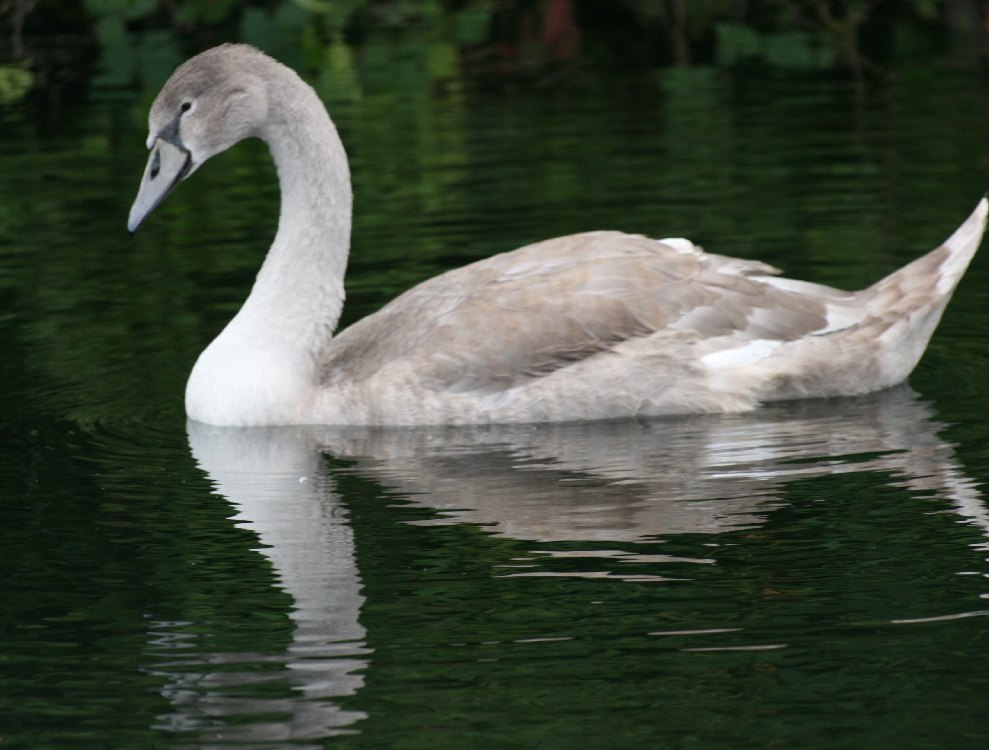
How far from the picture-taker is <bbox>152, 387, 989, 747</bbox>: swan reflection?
5.92m

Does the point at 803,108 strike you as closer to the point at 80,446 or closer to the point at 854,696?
the point at 80,446

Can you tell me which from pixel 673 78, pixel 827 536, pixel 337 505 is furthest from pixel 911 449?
pixel 673 78

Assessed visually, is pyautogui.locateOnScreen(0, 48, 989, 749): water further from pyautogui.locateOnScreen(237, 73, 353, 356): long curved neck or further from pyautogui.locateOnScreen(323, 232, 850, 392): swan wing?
pyautogui.locateOnScreen(237, 73, 353, 356): long curved neck

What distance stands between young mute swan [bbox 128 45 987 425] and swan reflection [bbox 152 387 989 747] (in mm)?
112

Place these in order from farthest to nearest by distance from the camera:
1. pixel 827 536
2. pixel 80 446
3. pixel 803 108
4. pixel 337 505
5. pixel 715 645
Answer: pixel 803 108
pixel 80 446
pixel 337 505
pixel 827 536
pixel 715 645

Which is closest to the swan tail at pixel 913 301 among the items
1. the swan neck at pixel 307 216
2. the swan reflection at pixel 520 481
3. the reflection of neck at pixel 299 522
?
the swan reflection at pixel 520 481

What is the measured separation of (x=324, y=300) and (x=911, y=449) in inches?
108

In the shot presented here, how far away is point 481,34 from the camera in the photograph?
18234 millimetres

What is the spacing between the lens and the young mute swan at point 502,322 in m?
8.57

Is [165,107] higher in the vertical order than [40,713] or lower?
higher

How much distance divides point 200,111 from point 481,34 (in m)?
9.67

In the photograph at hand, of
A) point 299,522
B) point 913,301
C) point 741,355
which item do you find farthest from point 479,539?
point 913,301

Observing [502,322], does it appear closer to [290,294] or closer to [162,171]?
[290,294]

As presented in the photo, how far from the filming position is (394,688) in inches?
222
